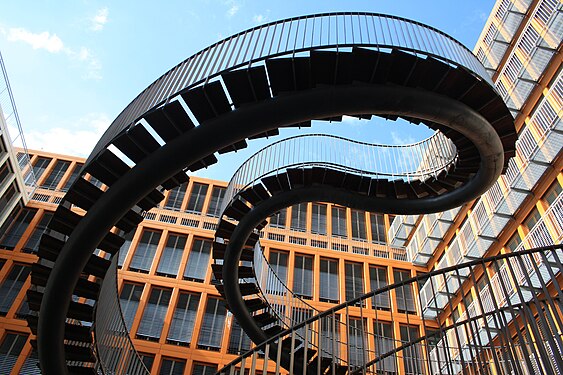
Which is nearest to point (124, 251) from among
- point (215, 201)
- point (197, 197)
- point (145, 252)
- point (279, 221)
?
point (145, 252)

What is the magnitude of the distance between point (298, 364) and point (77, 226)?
5.97m

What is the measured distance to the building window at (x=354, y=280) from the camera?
838 inches

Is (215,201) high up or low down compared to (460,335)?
up

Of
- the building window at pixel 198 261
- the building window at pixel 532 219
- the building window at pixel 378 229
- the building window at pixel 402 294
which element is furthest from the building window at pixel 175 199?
the building window at pixel 532 219

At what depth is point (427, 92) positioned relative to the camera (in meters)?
7.49

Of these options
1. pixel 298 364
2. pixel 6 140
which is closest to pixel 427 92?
pixel 298 364

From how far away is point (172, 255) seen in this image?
2120 cm

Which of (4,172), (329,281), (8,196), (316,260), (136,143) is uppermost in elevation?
(4,172)

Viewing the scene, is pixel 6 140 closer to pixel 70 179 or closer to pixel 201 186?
pixel 70 179

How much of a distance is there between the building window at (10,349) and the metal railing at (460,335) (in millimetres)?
9467

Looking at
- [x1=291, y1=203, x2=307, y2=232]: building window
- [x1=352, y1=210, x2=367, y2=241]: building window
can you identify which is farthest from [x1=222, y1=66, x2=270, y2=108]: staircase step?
[x1=352, y1=210, x2=367, y2=241]: building window

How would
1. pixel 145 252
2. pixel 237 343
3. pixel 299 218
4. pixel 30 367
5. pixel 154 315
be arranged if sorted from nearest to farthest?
1. pixel 30 367
2. pixel 237 343
3. pixel 154 315
4. pixel 145 252
5. pixel 299 218

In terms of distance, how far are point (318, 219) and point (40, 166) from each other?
16719 millimetres

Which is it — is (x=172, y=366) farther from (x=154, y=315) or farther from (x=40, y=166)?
(x=40, y=166)
